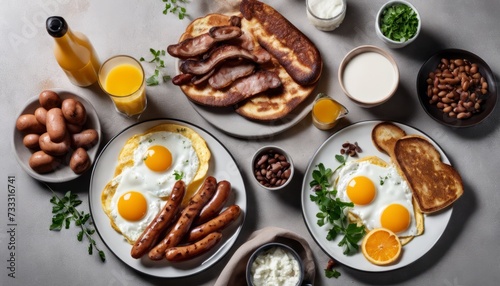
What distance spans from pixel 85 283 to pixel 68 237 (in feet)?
1.02

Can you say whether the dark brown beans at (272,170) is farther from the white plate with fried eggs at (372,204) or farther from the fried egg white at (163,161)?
the fried egg white at (163,161)

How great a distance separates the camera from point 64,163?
385 centimetres

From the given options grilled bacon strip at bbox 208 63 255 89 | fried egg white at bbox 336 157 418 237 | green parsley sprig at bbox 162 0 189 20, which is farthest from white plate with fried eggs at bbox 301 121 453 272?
green parsley sprig at bbox 162 0 189 20

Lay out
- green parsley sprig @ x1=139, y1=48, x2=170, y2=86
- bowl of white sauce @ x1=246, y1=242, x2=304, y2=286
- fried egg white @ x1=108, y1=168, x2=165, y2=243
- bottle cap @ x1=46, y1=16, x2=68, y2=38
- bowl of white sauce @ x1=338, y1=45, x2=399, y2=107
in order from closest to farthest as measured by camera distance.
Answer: bottle cap @ x1=46, y1=16, x2=68, y2=38 < bowl of white sauce @ x1=246, y1=242, x2=304, y2=286 < fried egg white @ x1=108, y1=168, x2=165, y2=243 < bowl of white sauce @ x1=338, y1=45, x2=399, y2=107 < green parsley sprig @ x1=139, y1=48, x2=170, y2=86

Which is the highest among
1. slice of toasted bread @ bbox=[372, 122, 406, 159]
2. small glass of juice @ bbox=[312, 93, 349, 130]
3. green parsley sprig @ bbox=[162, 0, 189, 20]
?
green parsley sprig @ bbox=[162, 0, 189, 20]

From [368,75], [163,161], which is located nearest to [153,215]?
[163,161]

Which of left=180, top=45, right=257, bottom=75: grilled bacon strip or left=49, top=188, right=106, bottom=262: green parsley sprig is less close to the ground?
left=180, top=45, right=257, bottom=75: grilled bacon strip

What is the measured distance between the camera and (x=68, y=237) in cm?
393

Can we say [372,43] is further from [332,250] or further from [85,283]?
[85,283]

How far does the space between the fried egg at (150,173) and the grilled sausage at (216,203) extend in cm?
16

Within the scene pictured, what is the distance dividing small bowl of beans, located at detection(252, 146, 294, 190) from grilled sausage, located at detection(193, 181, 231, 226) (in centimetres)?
20

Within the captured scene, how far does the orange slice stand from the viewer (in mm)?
3734

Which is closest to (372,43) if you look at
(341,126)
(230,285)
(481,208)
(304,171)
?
(341,126)

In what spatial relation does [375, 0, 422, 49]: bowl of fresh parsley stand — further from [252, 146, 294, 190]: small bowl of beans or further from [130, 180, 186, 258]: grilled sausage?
[130, 180, 186, 258]: grilled sausage
